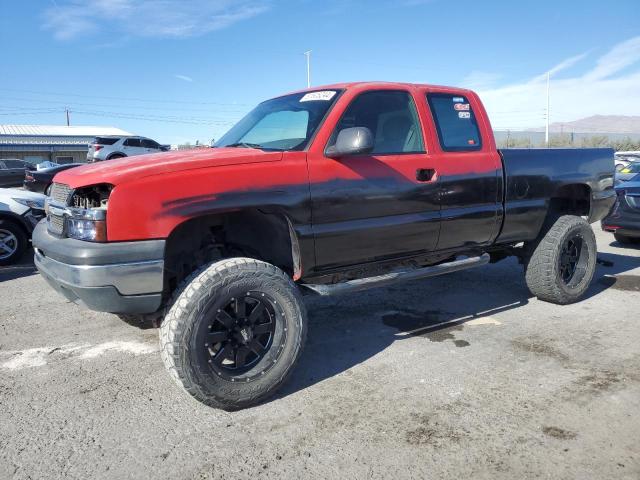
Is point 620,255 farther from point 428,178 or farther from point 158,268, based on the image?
point 158,268

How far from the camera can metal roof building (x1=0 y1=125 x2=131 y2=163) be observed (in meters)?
41.7

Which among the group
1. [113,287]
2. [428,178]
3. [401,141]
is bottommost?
[113,287]

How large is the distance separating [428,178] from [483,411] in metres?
1.71

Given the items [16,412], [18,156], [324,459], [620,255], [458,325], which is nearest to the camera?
[324,459]

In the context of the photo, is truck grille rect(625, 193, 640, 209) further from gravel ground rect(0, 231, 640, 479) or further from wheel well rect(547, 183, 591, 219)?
gravel ground rect(0, 231, 640, 479)

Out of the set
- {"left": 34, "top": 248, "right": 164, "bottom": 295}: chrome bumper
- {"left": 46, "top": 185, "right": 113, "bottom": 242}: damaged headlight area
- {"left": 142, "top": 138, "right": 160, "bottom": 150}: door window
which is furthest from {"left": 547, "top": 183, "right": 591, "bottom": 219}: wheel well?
{"left": 142, "top": 138, "right": 160, "bottom": 150}: door window

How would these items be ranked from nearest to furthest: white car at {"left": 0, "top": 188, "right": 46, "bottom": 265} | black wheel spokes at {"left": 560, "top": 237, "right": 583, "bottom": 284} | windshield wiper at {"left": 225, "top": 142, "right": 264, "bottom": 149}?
windshield wiper at {"left": 225, "top": 142, "right": 264, "bottom": 149} < black wheel spokes at {"left": 560, "top": 237, "right": 583, "bottom": 284} < white car at {"left": 0, "top": 188, "right": 46, "bottom": 265}

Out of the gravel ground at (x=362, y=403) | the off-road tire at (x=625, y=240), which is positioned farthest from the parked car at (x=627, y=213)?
the gravel ground at (x=362, y=403)

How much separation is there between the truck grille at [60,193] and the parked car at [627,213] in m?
7.44

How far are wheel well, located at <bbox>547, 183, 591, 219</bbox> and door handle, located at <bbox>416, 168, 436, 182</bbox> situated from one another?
175cm

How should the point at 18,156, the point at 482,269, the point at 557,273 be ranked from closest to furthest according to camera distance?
the point at 557,273 < the point at 482,269 < the point at 18,156

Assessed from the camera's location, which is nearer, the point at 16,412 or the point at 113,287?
the point at 113,287

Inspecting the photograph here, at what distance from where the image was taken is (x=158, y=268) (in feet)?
8.95

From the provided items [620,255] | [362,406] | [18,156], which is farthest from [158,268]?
[18,156]
